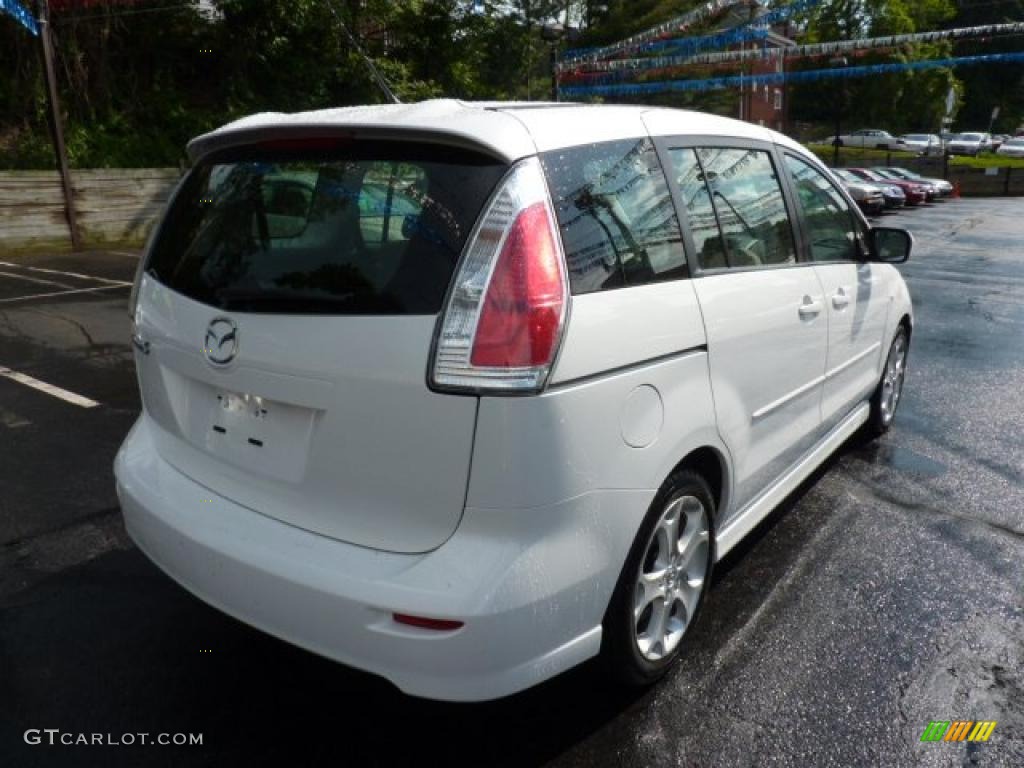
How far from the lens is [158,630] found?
284 centimetres

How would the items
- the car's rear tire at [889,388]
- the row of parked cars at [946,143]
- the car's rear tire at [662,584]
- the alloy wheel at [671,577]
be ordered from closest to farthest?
the car's rear tire at [662,584] → the alloy wheel at [671,577] → the car's rear tire at [889,388] → the row of parked cars at [946,143]

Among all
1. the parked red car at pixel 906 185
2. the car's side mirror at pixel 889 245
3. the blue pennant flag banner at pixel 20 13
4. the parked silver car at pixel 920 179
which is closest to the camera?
the car's side mirror at pixel 889 245

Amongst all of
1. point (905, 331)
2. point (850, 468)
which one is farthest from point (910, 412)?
point (850, 468)

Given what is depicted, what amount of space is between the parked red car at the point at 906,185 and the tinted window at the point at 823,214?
88.9ft

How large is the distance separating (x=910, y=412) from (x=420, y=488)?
4505 millimetres

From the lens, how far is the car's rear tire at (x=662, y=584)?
230 cm

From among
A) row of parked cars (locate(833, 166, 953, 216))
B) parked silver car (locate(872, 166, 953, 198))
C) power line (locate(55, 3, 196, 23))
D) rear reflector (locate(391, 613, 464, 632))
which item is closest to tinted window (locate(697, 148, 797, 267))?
rear reflector (locate(391, 613, 464, 632))

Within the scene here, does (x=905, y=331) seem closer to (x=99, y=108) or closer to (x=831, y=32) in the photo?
(x=99, y=108)

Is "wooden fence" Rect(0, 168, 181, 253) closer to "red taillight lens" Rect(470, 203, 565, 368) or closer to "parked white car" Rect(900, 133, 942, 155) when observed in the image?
"red taillight lens" Rect(470, 203, 565, 368)

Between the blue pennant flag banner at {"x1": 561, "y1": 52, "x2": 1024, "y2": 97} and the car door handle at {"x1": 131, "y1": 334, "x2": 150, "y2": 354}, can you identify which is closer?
the car door handle at {"x1": 131, "y1": 334, "x2": 150, "y2": 354}

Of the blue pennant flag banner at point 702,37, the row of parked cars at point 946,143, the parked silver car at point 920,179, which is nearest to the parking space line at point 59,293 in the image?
the blue pennant flag banner at point 702,37

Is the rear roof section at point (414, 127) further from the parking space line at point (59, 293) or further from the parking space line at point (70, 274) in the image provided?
the parking space line at point (70, 274)

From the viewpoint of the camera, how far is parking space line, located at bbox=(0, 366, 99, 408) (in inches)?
213

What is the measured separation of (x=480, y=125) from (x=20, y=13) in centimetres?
1466
